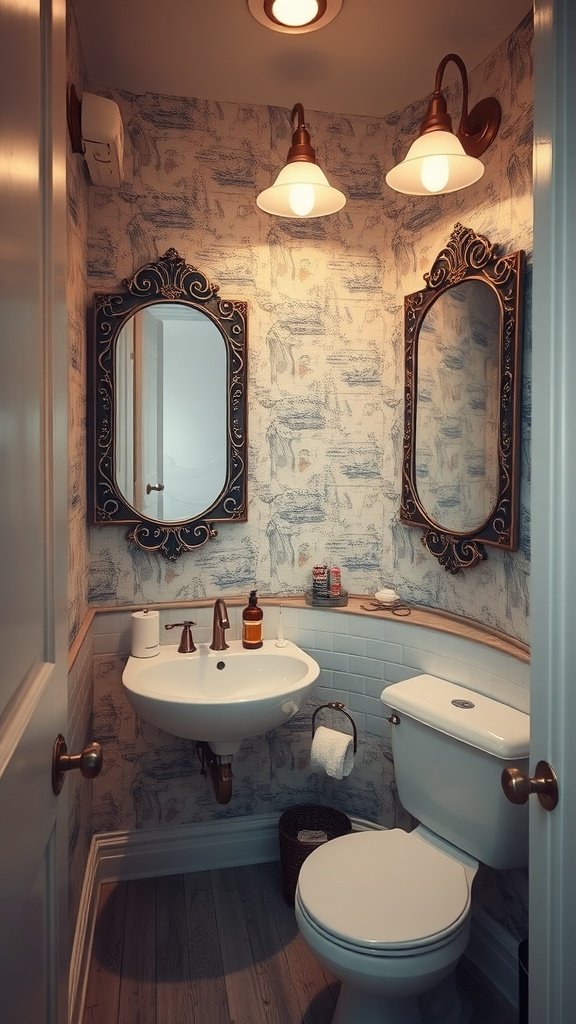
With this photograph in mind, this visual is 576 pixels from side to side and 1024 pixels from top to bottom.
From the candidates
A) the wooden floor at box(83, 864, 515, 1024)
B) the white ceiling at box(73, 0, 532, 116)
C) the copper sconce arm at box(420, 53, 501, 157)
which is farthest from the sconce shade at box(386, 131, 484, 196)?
the wooden floor at box(83, 864, 515, 1024)

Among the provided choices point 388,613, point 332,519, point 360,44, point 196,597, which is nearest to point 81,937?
point 196,597

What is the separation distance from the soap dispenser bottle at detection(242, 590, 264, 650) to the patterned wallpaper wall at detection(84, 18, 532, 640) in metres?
0.15

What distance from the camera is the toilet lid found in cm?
146

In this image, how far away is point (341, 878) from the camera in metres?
1.64

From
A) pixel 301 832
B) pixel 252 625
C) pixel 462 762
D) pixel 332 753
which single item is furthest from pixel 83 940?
pixel 462 762

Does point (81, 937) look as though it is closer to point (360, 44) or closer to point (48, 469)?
point (48, 469)

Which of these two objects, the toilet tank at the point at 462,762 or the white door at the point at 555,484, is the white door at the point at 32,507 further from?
the toilet tank at the point at 462,762

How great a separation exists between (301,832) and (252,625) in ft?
2.32

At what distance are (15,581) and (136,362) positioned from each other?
162 centimetres

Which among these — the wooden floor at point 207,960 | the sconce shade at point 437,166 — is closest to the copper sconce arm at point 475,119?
the sconce shade at point 437,166

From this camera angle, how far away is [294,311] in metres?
2.38

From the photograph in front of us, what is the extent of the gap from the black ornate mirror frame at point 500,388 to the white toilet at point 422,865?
0.44m

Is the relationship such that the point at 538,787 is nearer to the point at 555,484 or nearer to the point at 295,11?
the point at 555,484

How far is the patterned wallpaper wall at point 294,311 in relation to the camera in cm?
224
